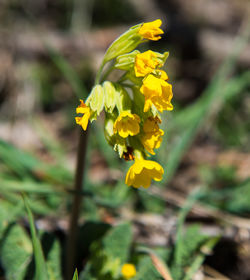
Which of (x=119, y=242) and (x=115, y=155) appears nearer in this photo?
(x=119, y=242)

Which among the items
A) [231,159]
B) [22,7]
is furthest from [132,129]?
[22,7]

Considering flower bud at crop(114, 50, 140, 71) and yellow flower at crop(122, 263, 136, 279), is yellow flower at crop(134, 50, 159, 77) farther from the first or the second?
yellow flower at crop(122, 263, 136, 279)

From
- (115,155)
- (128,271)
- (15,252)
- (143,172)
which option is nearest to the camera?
(143,172)

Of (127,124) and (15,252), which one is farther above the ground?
(127,124)

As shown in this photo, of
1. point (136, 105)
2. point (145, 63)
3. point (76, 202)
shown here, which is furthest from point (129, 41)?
point (76, 202)

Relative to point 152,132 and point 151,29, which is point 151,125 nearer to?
point 152,132

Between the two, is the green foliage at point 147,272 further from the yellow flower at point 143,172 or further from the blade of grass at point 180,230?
the yellow flower at point 143,172

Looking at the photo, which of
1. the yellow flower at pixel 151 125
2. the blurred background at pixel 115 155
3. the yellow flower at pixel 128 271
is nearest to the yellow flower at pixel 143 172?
the yellow flower at pixel 151 125
